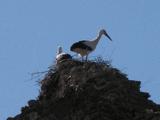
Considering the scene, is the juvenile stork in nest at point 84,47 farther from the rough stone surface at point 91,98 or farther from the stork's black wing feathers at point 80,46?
the rough stone surface at point 91,98

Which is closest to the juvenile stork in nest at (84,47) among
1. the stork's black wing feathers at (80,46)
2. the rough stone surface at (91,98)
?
the stork's black wing feathers at (80,46)

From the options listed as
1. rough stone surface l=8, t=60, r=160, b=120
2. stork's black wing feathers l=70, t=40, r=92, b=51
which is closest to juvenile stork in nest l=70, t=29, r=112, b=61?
stork's black wing feathers l=70, t=40, r=92, b=51

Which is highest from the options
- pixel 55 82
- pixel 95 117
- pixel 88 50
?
pixel 88 50

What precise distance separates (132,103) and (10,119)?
3031mm

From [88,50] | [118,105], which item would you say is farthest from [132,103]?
[88,50]

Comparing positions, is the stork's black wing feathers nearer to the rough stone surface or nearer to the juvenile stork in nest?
the juvenile stork in nest

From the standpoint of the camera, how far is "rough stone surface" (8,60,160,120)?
79.2ft

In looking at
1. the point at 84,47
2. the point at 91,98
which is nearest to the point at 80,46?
the point at 84,47

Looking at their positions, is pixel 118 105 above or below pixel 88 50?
below

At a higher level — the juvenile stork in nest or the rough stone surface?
the juvenile stork in nest

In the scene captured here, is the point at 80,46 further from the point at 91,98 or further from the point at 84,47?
the point at 91,98

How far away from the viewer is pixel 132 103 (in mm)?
24656

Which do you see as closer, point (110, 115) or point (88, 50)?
point (110, 115)

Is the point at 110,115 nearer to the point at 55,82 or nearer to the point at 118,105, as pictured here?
the point at 118,105
